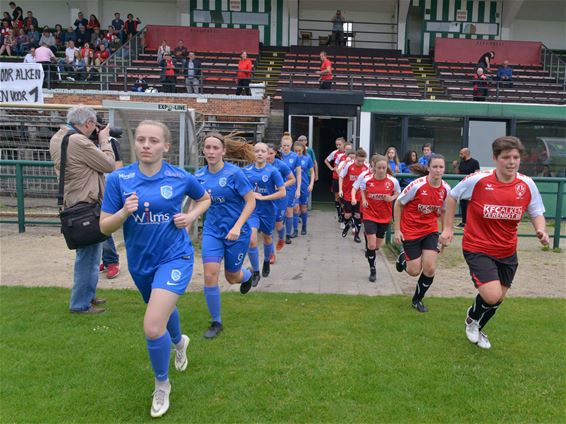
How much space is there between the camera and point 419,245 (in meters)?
6.04

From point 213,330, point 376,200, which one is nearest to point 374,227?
point 376,200

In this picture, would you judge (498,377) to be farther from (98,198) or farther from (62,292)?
(62,292)

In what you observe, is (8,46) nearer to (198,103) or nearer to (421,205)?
(198,103)

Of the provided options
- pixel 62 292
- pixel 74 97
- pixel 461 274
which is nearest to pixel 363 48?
pixel 74 97

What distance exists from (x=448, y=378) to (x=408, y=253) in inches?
83.4

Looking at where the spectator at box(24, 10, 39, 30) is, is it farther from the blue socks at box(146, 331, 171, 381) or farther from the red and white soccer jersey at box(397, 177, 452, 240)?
the blue socks at box(146, 331, 171, 381)

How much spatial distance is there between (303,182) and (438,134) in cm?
649

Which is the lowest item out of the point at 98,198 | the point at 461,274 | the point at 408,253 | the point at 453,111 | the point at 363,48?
the point at 461,274

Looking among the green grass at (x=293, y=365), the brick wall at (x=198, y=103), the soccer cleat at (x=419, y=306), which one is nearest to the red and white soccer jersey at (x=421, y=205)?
the soccer cleat at (x=419, y=306)

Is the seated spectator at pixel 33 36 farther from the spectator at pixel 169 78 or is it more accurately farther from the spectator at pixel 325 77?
the spectator at pixel 325 77

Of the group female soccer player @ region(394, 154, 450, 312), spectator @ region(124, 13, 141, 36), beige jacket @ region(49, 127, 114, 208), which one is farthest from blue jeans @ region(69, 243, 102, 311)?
spectator @ region(124, 13, 141, 36)

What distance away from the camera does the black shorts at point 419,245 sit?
19.7 ft

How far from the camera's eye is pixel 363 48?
2494 cm

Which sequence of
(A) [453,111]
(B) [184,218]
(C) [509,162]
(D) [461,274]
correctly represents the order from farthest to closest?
(A) [453,111], (D) [461,274], (C) [509,162], (B) [184,218]
